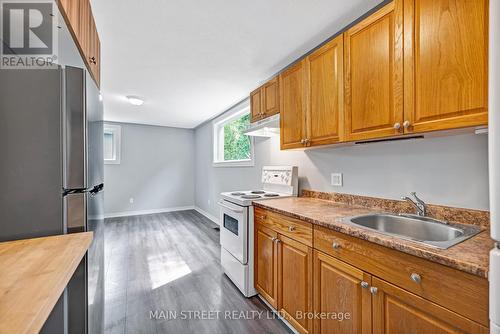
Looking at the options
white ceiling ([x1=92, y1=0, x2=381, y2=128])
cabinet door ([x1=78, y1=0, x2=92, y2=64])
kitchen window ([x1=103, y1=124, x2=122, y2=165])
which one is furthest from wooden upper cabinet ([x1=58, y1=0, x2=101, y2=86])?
kitchen window ([x1=103, y1=124, x2=122, y2=165])

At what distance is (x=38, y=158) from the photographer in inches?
36.6

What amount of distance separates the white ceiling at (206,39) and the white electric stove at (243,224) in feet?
3.99

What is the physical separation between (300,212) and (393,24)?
130 centimetres

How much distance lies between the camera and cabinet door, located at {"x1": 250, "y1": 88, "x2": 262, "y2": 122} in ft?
8.57

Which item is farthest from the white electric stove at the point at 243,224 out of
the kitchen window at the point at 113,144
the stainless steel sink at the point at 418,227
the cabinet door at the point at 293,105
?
the kitchen window at the point at 113,144

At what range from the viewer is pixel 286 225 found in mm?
1696

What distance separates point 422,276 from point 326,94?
1.33 meters

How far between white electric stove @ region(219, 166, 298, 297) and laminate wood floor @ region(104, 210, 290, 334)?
0.58ft

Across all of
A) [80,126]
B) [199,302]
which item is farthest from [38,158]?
[199,302]

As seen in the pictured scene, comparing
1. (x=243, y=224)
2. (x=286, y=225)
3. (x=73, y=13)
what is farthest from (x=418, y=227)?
(x=73, y=13)

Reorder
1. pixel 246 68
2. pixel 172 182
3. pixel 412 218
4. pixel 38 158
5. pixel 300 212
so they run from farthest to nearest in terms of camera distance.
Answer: pixel 172 182 < pixel 246 68 < pixel 300 212 < pixel 412 218 < pixel 38 158

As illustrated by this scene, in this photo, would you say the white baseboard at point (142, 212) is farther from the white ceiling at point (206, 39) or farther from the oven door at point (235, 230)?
the oven door at point (235, 230)

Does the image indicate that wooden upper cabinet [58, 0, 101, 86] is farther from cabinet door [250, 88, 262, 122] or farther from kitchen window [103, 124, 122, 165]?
kitchen window [103, 124, 122, 165]

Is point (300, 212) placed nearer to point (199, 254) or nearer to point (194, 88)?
point (199, 254)
